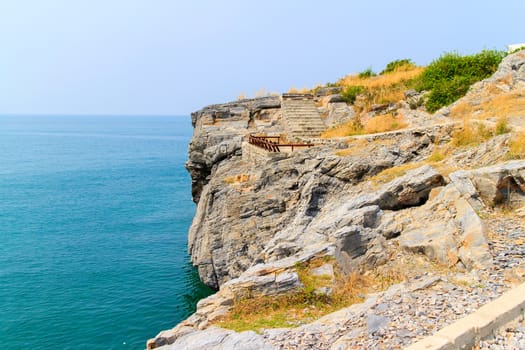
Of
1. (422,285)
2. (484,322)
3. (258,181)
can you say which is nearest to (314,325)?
(422,285)

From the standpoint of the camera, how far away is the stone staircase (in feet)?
104

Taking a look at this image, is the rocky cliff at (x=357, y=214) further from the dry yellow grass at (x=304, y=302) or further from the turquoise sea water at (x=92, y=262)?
the turquoise sea water at (x=92, y=262)

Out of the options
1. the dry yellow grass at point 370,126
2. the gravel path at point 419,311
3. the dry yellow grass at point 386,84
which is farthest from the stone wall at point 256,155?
the gravel path at point 419,311

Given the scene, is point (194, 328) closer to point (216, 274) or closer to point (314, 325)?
point (314, 325)

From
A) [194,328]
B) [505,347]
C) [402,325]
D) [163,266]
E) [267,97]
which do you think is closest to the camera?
[505,347]

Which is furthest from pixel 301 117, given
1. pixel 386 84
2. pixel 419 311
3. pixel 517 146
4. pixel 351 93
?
pixel 419 311

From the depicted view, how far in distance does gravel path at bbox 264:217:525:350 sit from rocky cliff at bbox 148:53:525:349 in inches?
2.3

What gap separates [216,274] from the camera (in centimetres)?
2864

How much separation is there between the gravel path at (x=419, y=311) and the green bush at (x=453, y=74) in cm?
1867

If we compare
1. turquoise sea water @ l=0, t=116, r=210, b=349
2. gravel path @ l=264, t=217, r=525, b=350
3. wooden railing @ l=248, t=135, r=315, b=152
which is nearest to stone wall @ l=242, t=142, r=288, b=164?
wooden railing @ l=248, t=135, r=315, b=152

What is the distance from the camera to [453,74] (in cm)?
3095

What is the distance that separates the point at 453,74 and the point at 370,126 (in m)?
8.54

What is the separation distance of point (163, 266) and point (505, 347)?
29691 millimetres

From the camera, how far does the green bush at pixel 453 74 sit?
28.2m
